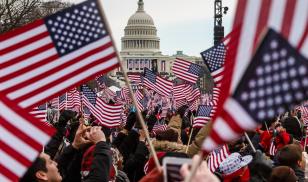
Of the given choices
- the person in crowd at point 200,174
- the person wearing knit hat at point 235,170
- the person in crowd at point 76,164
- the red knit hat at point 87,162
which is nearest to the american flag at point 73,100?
the person in crowd at point 76,164

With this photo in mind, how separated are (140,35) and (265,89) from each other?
432ft

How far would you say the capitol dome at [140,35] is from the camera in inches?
5276

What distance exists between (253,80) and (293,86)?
148mm

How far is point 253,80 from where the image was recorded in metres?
2.42

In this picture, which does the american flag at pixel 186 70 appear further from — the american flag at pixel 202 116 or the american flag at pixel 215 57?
the american flag at pixel 215 57

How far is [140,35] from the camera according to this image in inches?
5256

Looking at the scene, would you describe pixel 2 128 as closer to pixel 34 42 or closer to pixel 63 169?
pixel 34 42

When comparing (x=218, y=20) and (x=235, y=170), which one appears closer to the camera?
(x=235, y=170)

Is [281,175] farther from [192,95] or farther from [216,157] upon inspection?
[192,95]

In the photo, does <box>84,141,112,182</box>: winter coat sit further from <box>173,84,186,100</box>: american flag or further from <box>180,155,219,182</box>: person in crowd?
<box>173,84,186,100</box>: american flag

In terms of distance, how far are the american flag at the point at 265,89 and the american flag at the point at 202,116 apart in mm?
7132

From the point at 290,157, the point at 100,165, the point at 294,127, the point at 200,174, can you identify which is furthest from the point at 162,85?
the point at 200,174

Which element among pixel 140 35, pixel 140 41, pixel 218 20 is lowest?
pixel 140 41

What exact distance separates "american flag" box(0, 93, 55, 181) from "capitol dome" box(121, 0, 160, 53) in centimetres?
12999
